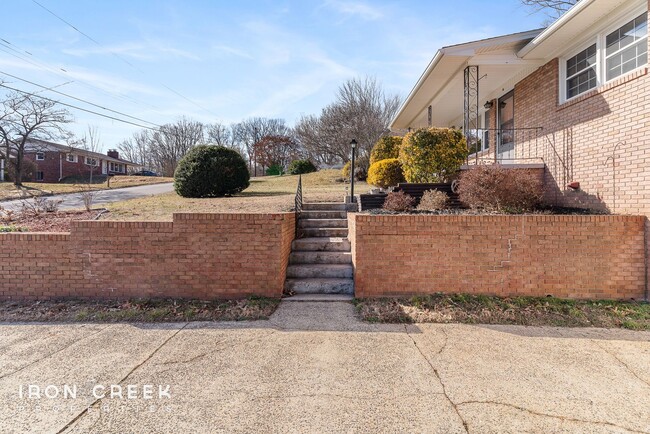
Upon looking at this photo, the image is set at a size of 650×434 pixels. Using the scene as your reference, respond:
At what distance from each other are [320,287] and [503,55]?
7282mm

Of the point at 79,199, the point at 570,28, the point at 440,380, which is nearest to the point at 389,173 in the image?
the point at 570,28

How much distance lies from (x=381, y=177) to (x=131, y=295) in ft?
25.1

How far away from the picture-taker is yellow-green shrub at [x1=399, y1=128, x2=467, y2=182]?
784 cm

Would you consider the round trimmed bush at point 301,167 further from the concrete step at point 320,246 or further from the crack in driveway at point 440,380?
the crack in driveway at point 440,380

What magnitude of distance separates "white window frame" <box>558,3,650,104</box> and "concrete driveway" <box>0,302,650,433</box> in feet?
16.0

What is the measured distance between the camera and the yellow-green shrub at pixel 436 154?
25.7ft

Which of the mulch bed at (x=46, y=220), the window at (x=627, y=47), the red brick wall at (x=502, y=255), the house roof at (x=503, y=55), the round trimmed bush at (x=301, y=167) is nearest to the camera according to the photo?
the red brick wall at (x=502, y=255)

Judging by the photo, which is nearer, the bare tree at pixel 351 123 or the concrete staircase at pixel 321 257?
the concrete staircase at pixel 321 257

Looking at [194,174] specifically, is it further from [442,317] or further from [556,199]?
[556,199]

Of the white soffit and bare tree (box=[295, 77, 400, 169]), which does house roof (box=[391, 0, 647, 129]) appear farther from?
bare tree (box=[295, 77, 400, 169])

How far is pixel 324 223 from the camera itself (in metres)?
6.80

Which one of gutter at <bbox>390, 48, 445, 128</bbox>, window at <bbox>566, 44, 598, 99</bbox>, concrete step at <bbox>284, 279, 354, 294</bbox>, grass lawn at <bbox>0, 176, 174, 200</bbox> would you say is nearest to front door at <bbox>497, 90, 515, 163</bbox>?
window at <bbox>566, 44, 598, 99</bbox>

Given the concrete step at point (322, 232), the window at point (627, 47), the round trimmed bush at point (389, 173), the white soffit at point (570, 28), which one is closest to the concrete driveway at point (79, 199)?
the concrete step at point (322, 232)

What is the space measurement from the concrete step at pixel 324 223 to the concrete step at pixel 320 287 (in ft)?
5.46
